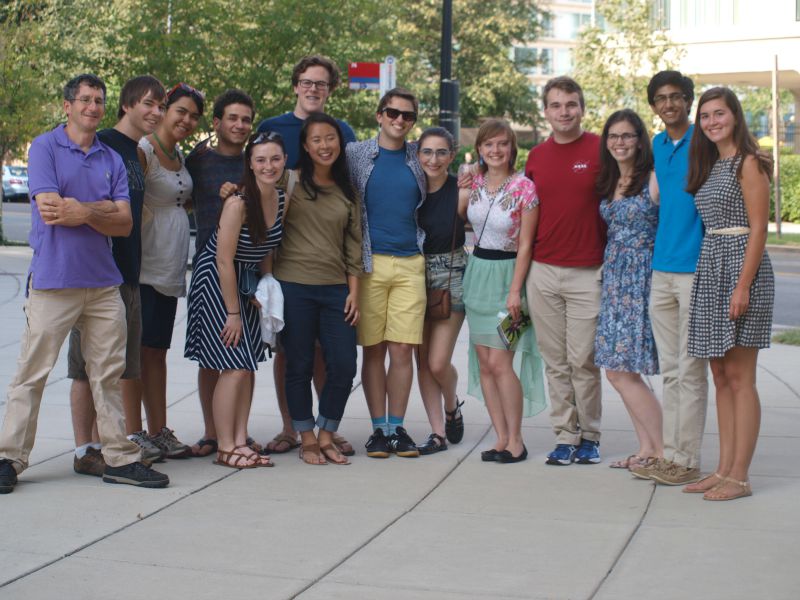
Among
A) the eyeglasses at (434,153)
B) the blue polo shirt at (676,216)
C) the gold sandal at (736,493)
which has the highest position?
the eyeglasses at (434,153)

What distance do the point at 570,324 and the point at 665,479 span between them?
0.99m

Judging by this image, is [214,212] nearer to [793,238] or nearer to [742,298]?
[742,298]

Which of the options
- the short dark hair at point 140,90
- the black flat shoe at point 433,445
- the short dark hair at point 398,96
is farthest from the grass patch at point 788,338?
the short dark hair at point 140,90

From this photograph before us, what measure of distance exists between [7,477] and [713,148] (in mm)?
3737

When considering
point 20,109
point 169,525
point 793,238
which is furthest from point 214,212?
point 793,238

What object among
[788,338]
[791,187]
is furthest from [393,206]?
[791,187]

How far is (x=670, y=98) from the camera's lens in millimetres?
6023

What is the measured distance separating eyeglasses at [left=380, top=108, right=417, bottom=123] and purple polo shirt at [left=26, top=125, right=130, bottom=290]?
1547 mm

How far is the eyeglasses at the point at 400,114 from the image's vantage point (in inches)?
261

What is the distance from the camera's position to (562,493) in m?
5.89

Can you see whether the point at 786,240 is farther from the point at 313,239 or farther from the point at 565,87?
the point at 313,239

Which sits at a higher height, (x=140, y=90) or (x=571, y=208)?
(x=140, y=90)

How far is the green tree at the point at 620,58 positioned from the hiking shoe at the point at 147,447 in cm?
2235

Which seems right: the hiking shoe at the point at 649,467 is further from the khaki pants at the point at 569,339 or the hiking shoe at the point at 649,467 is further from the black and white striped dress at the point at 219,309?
the black and white striped dress at the point at 219,309
